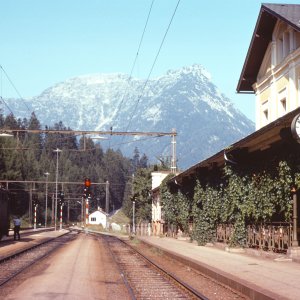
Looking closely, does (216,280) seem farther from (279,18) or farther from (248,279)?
(279,18)

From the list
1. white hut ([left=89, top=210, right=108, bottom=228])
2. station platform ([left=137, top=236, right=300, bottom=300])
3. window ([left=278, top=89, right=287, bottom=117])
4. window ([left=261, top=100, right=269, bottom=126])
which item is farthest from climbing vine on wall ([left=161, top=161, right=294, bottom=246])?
white hut ([left=89, top=210, right=108, bottom=228])

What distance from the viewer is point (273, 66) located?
2875 cm

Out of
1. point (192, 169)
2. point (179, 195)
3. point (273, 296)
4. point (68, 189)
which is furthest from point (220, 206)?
point (68, 189)

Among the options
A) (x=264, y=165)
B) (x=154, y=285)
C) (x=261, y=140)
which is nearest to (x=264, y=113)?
(x=264, y=165)

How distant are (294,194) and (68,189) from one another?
14497 cm

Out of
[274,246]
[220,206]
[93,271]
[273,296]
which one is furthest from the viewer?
[220,206]

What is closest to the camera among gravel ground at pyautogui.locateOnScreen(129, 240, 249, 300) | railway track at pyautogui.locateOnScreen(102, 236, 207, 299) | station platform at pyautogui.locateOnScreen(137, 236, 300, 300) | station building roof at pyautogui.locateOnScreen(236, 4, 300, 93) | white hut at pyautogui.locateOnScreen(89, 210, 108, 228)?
station platform at pyautogui.locateOnScreen(137, 236, 300, 300)

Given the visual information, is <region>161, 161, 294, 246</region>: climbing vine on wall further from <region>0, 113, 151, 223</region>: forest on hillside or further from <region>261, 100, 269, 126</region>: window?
<region>0, 113, 151, 223</region>: forest on hillside

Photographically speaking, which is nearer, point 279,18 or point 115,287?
point 115,287

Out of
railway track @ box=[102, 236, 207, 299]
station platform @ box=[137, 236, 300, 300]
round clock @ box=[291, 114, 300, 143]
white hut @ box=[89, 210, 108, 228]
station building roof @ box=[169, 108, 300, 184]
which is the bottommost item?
railway track @ box=[102, 236, 207, 299]

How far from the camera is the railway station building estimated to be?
55.8 feet

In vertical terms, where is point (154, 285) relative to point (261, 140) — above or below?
below

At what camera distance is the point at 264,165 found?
19156 millimetres

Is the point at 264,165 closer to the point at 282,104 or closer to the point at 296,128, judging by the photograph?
the point at 296,128
